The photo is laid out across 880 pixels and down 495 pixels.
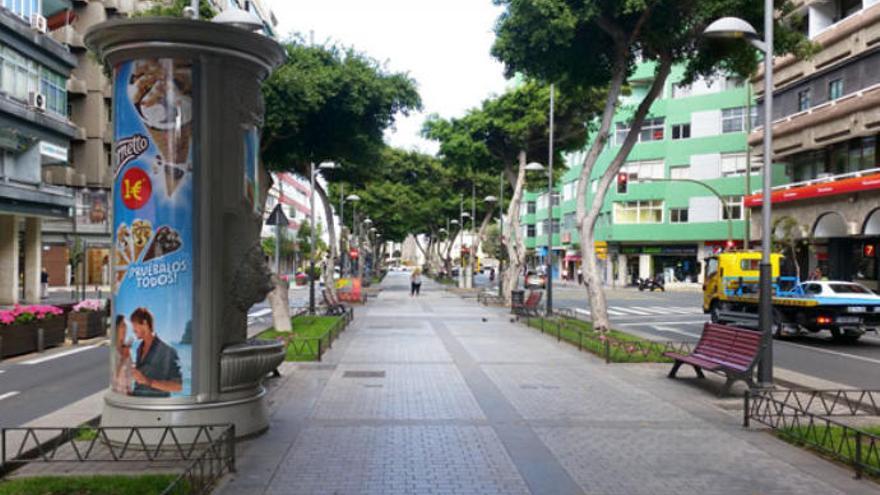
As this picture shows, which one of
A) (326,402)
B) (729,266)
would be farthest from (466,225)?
(326,402)

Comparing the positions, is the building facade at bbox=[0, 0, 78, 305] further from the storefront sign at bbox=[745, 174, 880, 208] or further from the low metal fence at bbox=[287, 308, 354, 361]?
the storefront sign at bbox=[745, 174, 880, 208]

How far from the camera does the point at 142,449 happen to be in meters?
7.30

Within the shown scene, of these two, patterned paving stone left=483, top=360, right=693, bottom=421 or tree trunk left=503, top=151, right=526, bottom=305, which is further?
tree trunk left=503, top=151, right=526, bottom=305

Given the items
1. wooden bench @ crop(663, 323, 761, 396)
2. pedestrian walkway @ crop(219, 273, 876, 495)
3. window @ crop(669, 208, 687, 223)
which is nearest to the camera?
pedestrian walkway @ crop(219, 273, 876, 495)

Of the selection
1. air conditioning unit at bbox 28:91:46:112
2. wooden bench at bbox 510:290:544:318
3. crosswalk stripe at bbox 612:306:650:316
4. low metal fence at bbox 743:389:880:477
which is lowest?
crosswalk stripe at bbox 612:306:650:316

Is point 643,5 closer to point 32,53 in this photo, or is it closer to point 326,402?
point 326,402

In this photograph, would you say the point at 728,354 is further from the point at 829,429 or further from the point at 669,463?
the point at 669,463

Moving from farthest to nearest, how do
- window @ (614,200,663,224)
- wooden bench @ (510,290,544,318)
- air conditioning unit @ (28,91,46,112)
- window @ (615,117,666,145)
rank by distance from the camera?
window @ (614,200,663,224), window @ (615,117,666,145), air conditioning unit @ (28,91,46,112), wooden bench @ (510,290,544,318)

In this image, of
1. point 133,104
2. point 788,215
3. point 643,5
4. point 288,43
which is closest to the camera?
point 133,104

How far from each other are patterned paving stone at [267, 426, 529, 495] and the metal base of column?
0.67m

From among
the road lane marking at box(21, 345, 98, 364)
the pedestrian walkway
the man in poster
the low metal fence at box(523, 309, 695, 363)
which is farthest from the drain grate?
the road lane marking at box(21, 345, 98, 364)

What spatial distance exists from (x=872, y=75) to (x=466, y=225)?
4092 cm

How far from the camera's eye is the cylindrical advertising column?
7539 mm

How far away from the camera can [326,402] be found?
10219 millimetres
